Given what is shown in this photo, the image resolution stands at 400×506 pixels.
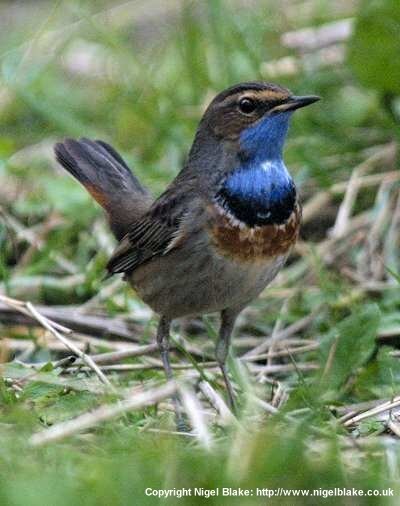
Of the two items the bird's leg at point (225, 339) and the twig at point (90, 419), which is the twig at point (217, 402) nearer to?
the bird's leg at point (225, 339)

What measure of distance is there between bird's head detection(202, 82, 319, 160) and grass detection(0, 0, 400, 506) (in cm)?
96

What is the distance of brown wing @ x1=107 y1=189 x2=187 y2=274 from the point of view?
19.4ft

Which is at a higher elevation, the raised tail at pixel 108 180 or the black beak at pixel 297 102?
the black beak at pixel 297 102

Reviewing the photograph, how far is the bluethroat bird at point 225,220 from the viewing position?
5.69m

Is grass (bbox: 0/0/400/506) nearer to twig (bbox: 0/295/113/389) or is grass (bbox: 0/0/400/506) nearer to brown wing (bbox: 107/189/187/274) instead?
twig (bbox: 0/295/113/389)

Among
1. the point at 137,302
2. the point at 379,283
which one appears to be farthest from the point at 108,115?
the point at 379,283

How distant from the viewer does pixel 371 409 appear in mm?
5367

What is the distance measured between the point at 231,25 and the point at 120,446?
4590 millimetres

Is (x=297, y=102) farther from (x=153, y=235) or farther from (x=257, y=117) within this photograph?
(x=153, y=235)

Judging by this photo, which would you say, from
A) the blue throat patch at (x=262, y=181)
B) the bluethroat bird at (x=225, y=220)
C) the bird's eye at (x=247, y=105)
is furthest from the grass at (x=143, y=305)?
the bird's eye at (x=247, y=105)

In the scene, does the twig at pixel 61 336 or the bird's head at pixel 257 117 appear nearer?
the twig at pixel 61 336

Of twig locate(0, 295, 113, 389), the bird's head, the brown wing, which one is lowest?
twig locate(0, 295, 113, 389)

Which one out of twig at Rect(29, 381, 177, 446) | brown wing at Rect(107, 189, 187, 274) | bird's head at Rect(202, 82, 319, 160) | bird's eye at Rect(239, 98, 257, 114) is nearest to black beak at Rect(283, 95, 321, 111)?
bird's head at Rect(202, 82, 319, 160)

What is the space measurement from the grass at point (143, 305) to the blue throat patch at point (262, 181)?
71 cm
